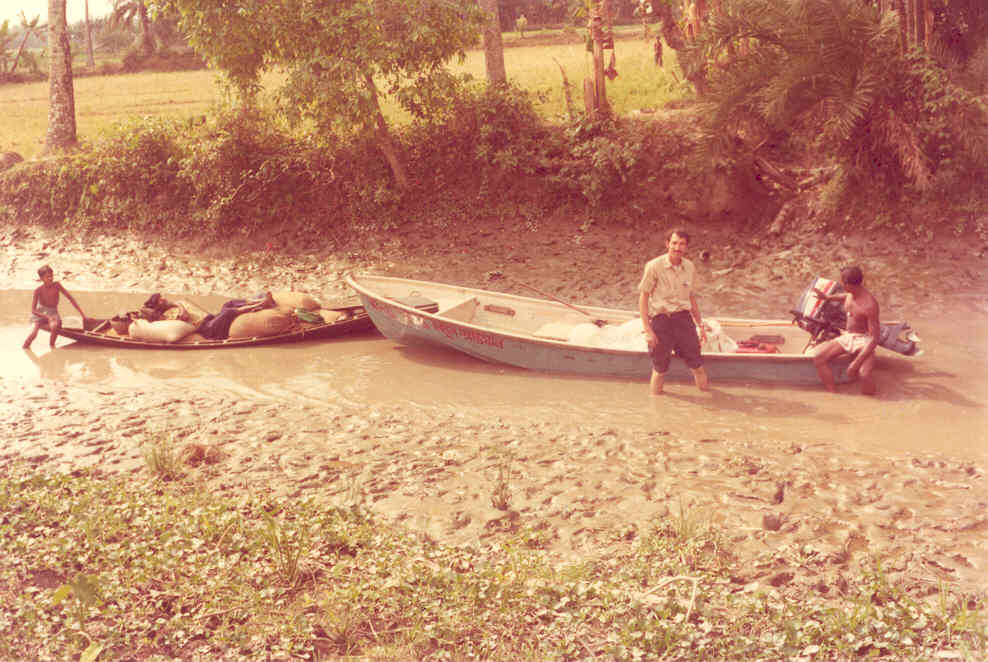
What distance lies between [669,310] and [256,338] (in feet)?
17.9

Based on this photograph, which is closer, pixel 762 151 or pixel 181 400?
pixel 181 400

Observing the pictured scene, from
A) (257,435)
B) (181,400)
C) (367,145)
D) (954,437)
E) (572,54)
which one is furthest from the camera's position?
(572,54)

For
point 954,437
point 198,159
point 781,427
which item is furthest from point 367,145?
point 954,437

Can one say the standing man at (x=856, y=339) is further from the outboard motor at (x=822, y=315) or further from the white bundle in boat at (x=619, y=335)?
the white bundle in boat at (x=619, y=335)

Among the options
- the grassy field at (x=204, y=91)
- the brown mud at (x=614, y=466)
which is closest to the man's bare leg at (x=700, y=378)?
the brown mud at (x=614, y=466)

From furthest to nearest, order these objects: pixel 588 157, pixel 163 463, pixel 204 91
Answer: pixel 204 91, pixel 588 157, pixel 163 463

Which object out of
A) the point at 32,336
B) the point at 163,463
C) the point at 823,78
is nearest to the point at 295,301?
the point at 32,336

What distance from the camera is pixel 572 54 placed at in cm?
2800

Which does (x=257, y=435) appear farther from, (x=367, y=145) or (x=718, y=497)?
(x=367, y=145)

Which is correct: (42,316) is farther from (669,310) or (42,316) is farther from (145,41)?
(145,41)

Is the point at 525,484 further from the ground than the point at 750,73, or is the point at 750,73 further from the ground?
the point at 750,73

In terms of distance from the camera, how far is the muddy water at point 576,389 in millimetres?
8023

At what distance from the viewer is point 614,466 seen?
282 inches

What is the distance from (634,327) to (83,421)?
568cm
